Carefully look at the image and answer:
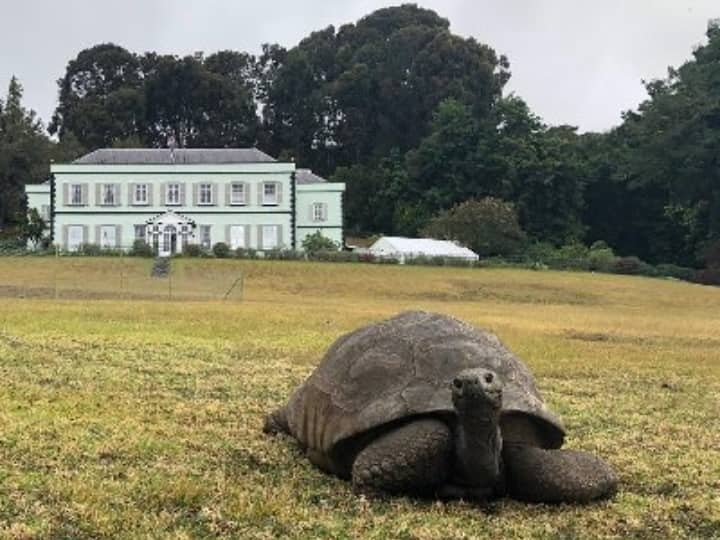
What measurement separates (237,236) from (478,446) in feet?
207

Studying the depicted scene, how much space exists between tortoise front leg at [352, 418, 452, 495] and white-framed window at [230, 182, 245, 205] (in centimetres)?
6280

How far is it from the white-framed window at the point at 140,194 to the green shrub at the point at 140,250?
7184mm

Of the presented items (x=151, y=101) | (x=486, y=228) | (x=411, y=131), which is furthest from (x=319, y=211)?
(x=151, y=101)

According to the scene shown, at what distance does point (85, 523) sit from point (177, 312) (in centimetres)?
1840

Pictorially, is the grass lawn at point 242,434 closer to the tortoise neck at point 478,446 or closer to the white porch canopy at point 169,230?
the tortoise neck at point 478,446

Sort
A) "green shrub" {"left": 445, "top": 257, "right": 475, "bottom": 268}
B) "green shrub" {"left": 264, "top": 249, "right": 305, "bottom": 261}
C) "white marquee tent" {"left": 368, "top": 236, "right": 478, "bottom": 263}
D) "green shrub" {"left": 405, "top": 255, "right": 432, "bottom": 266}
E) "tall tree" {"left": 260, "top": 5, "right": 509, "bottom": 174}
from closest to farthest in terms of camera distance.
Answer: "green shrub" {"left": 264, "top": 249, "right": 305, "bottom": 261} < "green shrub" {"left": 445, "top": 257, "right": 475, "bottom": 268} < "green shrub" {"left": 405, "top": 255, "right": 432, "bottom": 266} < "white marquee tent" {"left": 368, "top": 236, "right": 478, "bottom": 263} < "tall tree" {"left": 260, "top": 5, "right": 509, "bottom": 174}

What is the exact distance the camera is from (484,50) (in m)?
96.8

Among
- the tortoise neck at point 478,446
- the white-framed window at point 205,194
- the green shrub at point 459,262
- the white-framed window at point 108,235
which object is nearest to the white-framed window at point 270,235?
the white-framed window at point 205,194

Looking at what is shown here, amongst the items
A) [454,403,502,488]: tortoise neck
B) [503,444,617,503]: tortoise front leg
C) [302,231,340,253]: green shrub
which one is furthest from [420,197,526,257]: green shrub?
[454,403,502,488]: tortoise neck

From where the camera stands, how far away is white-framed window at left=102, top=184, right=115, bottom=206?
67.2 m

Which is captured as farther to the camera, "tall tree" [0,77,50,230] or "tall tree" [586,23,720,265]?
"tall tree" [0,77,50,230]

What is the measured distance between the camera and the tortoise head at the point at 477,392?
5020 millimetres

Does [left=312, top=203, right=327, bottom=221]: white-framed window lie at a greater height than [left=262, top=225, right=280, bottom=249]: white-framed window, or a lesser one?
greater

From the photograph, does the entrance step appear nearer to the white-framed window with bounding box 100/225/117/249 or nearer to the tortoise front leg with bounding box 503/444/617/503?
the white-framed window with bounding box 100/225/117/249
